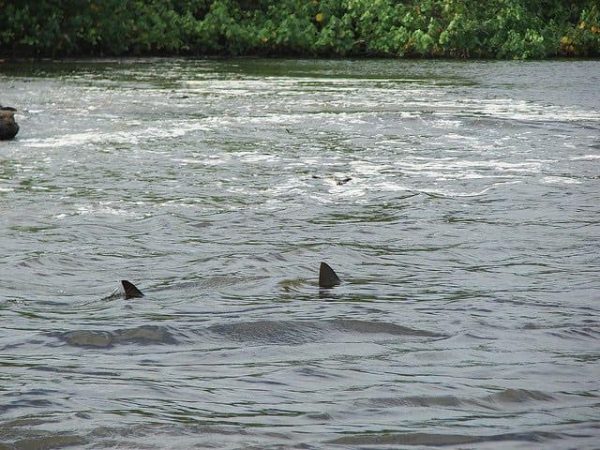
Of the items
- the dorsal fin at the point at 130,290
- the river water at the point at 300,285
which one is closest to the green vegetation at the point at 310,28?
the river water at the point at 300,285

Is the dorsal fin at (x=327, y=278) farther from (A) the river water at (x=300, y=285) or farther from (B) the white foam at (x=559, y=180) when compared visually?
(B) the white foam at (x=559, y=180)

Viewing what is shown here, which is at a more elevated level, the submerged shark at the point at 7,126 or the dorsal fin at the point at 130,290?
the dorsal fin at the point at 130,290

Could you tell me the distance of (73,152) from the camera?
556 inches

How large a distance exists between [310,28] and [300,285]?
105 ft

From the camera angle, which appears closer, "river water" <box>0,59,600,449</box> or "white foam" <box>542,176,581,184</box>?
"river water" <box>0,59,600,449</box>

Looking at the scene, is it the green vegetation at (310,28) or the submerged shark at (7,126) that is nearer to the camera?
the submerged shark at (7,126)

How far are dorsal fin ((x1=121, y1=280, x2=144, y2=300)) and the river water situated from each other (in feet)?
0.28

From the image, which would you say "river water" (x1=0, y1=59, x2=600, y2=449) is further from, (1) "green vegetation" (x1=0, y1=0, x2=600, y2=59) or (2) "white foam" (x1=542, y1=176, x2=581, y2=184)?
(1) "green vegetation" (x1=0, y1=0, x2=600, y2=59)

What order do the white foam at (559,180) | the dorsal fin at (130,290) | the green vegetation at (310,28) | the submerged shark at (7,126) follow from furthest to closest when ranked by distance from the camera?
the green vegetation at (310,28)
the submerged shark at (7,126)
the white foam at (559,180)
the dorsal fin at (130,290)

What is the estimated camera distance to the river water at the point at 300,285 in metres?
4.57

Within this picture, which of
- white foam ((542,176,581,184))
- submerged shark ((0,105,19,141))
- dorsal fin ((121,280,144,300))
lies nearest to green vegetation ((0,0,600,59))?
submerged shark ((0,105,19,141))

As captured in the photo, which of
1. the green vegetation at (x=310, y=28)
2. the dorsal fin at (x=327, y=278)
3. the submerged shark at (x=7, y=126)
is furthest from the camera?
the green vegetation at (x=310, y=28)

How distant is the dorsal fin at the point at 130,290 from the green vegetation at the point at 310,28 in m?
30.1

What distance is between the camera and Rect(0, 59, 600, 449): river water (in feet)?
15.0
